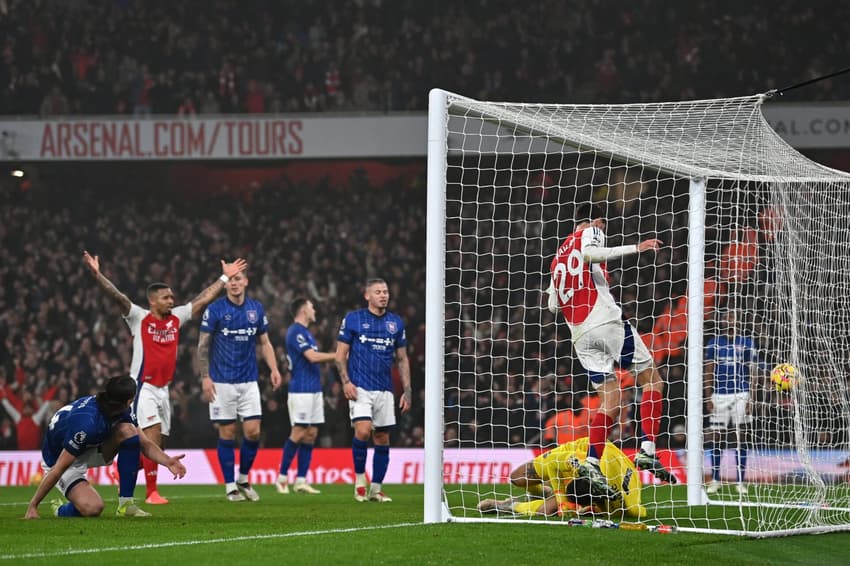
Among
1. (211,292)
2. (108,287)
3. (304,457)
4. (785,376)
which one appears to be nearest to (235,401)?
(211,292)

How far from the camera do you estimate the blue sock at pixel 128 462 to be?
8.45 meters

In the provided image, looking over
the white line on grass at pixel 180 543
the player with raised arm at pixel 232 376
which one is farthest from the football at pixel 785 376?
the player with raised arm at pixel 232 376

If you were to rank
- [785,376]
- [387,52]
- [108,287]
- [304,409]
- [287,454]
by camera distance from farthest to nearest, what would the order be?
1. [387,52]
2. [287,454]
3. [304,409]
4. [108,287]
5. [785,376]

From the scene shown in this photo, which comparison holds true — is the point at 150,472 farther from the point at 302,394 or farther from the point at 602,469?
the point at 602,469

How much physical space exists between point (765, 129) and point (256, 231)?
1429cm

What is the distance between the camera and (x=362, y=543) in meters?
6.31

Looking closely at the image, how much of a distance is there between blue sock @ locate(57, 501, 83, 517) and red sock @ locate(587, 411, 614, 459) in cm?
395

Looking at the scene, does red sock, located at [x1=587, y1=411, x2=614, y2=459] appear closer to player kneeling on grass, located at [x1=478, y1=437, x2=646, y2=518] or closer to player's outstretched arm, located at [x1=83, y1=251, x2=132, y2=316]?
player kneeling on grass, located at [x1=478, y1=437, x2=646, y2=518]

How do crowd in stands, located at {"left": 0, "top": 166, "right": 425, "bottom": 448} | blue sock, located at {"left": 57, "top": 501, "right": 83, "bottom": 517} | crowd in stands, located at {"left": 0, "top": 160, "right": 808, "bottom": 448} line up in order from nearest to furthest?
blue sock, located at {"left": 57, "top": 501, "right": 83, "bottom": 517} < crowd in stands, located at {"left": 0, "top": 160, "right": 808, "bottom": 448} < crowd in stands, located at {"left": 0, "top": 166, "right": 425, "bottom": 448}

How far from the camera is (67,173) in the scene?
22828mm

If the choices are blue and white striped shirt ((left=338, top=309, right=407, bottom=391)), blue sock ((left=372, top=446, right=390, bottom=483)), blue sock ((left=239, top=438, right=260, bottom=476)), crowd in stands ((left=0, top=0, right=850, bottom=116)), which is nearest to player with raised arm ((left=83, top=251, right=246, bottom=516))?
blue sock ((left=239, top=438, right=260, bottom=476))

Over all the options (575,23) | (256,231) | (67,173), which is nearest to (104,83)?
(67,173)

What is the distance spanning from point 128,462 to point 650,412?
419 centimetres

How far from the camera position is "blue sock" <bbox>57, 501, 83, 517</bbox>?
28.4 feet
